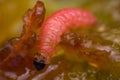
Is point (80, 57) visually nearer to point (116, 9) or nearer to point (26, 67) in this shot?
point (26, 67)

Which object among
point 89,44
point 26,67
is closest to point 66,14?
point 89,44

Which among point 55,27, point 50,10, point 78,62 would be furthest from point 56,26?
point 50,10

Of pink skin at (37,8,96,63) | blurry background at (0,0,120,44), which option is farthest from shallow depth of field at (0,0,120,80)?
blurry background at (0,0,120,44)

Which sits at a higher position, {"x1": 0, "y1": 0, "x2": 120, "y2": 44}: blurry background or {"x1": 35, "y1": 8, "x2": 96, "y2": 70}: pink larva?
{"x1": 0, "y1": 0, "x2": 120, "y2": 44}: blurry background

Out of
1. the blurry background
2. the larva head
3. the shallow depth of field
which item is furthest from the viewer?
the blurry background

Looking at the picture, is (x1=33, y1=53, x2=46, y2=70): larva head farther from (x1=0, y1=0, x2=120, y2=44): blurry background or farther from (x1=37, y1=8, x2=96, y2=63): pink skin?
(x1=0, y1=0, x2=120, y2=44): blurry background

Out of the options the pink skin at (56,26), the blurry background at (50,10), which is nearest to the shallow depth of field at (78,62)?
the pink skin at (56,26)

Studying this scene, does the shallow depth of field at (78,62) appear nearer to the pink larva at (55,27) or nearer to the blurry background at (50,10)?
the pink larva at (55,27)
